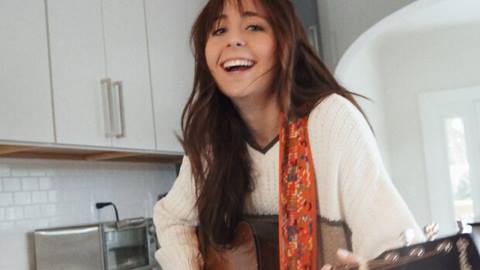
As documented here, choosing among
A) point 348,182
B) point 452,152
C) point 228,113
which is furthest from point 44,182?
point 452,152

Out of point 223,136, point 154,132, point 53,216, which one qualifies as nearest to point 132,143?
point 154,132

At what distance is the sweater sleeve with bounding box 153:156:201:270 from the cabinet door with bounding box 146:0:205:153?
1.25 m

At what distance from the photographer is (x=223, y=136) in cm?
134

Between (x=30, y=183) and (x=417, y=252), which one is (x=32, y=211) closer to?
(x=30, y=183)

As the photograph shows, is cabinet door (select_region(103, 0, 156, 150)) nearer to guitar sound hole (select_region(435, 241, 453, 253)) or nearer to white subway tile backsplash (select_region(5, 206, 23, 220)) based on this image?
white subway tile backsplash (select_region(5, 206, 23, 220))

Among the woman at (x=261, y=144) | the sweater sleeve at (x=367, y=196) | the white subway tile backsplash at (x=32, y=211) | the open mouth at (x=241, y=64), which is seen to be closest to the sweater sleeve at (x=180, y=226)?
the woman at (x=261, y=144)

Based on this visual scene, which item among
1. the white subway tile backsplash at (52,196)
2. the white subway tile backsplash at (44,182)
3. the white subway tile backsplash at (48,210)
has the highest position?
the white subway tile backsplash at (44,182)

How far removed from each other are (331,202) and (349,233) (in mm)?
73

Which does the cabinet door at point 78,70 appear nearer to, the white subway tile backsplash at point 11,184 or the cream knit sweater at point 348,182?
the white subway tile backsplash at point 11,184

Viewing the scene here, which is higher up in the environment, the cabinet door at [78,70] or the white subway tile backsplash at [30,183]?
the cabinet door at [78,70]

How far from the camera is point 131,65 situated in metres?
2.51

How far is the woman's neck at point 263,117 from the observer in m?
1.25

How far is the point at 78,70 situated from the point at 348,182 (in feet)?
4.43

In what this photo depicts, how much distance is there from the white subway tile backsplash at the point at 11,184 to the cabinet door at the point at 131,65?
35 cm
